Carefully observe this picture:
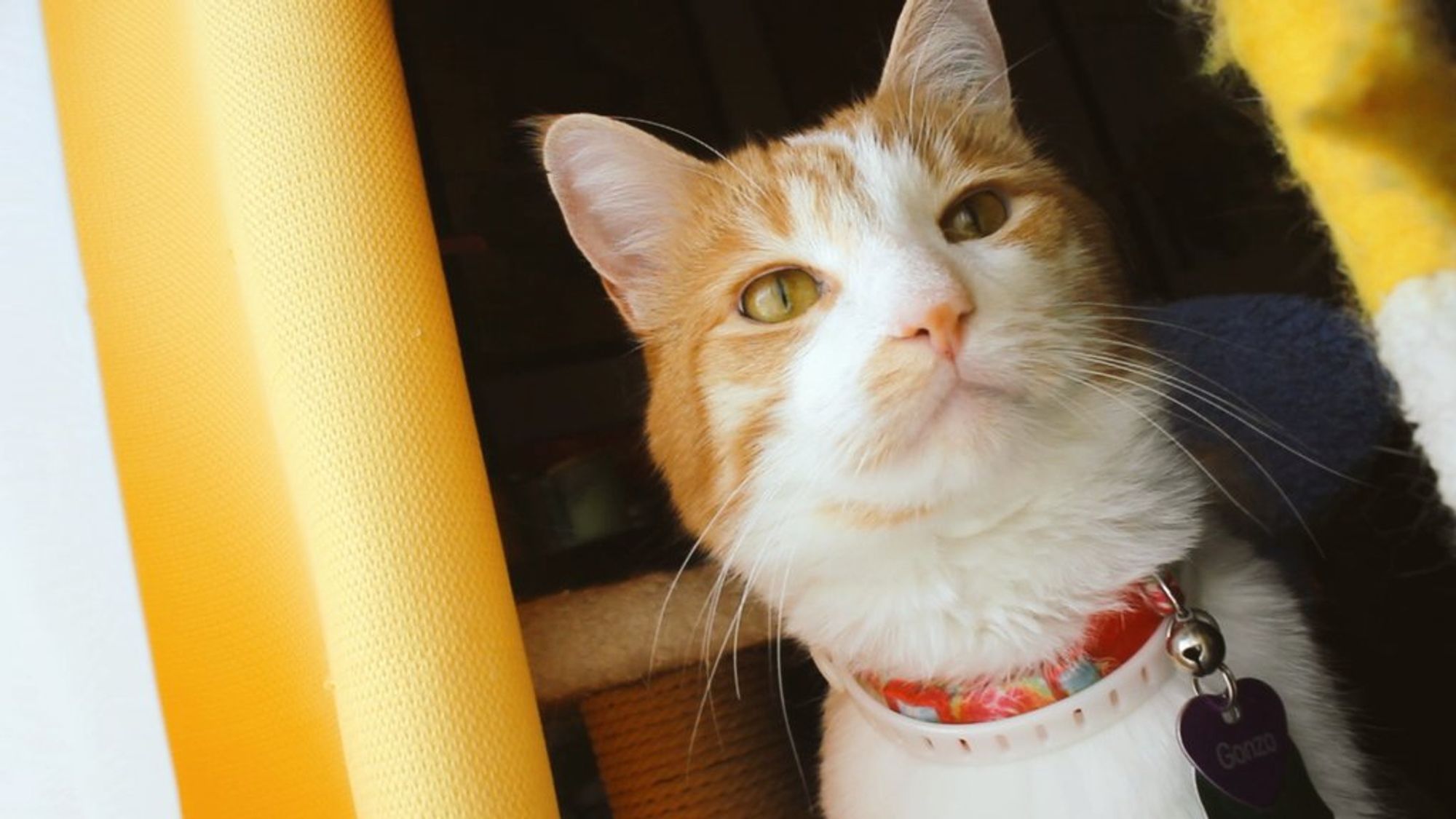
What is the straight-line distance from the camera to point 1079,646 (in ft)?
3.21

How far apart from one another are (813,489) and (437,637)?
0.34 metres

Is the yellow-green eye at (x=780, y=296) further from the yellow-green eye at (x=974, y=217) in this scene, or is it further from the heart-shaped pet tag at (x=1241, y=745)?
the heart-shaped pet tag at (x=1241, y=745)

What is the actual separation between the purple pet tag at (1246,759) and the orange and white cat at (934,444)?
0.24ft

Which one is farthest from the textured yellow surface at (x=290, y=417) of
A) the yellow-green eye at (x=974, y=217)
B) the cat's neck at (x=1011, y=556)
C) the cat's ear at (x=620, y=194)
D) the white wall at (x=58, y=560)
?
the yellow-green eye at (x=974, y=217)

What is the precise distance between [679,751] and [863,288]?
72 centimetres

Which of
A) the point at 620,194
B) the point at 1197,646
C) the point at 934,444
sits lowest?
the point at 1197,646

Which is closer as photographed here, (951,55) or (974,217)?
(974,217)

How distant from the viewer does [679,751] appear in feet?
4.57

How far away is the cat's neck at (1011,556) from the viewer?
0.97m

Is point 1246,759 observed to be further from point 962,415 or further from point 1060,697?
point 962,415

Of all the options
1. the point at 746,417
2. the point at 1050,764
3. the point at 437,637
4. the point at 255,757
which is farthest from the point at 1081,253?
the point at 255,757

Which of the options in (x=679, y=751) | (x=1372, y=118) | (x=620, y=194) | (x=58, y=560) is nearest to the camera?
(x=1372, y=118)

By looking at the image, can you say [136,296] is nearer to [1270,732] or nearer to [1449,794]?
[1270,732]

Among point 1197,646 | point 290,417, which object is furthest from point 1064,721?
point 290,417
